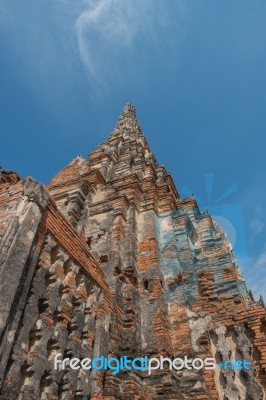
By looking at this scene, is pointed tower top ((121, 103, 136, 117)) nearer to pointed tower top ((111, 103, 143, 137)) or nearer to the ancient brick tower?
pointed tower top ((111, 103, 143, 137))

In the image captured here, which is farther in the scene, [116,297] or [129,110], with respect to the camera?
[129,110]

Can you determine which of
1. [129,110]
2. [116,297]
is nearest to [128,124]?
[129,110]

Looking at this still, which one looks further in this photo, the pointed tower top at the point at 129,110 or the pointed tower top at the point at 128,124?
the pointed tower top at the point at 129,110

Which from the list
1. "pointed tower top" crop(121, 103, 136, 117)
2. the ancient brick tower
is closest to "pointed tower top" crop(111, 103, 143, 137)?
"pointed tower top" crop(121, 103, 136, 117)

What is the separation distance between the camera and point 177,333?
8.09 m

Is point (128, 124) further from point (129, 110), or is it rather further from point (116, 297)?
point (116, 297)

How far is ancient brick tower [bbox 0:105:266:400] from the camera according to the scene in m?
4.86

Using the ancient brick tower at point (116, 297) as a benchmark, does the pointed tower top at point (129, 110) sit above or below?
above

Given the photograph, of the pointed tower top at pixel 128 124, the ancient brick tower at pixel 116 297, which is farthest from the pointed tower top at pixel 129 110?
the ancient brick tower at pixel 116 297

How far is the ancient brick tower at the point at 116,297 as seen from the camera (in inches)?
191

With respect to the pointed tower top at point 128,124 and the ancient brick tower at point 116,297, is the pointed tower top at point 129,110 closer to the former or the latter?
the pointed tower top at point 128,124

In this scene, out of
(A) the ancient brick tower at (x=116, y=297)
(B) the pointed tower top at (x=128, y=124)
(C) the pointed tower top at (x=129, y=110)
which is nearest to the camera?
(A) the ancient brick tower at (x=116, y=297)

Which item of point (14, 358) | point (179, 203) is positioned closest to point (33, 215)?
point (14, 358)

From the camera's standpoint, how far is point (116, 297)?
26.0 ft
